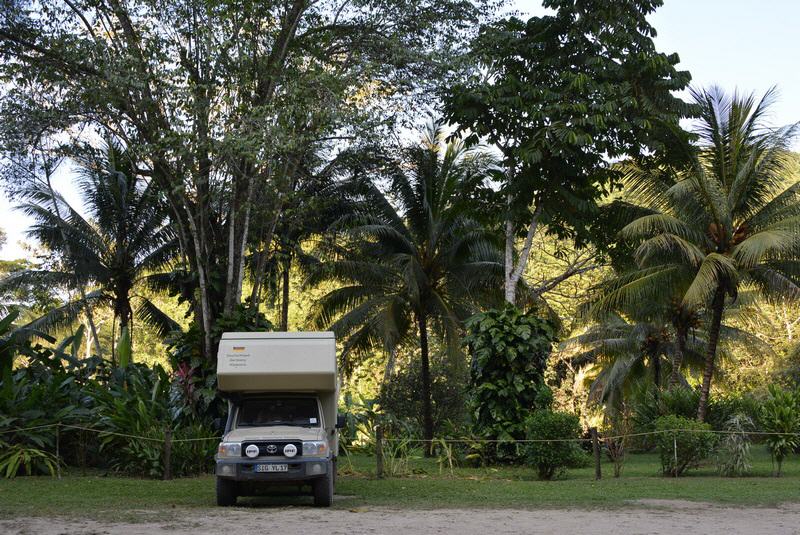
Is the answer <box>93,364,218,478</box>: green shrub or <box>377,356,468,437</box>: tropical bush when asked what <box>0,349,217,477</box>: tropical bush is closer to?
<box>93,364,218,478</box>: green shrub

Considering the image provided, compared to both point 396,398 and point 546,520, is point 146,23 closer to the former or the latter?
point 546,520

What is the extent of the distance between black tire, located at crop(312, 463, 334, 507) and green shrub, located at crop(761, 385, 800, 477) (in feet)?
32.7

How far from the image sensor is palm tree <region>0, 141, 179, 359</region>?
27.2 m

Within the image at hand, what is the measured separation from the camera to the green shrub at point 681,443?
17.6 m

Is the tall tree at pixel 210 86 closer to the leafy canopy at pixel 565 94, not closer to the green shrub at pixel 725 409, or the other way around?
the leafy canopy at pixel 565 94

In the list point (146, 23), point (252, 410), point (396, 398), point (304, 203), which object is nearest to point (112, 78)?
point (146, 23)

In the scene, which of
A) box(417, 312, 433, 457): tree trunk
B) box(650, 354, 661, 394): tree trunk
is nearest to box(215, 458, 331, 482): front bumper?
box(417, 312, 433, 457): tree trunk

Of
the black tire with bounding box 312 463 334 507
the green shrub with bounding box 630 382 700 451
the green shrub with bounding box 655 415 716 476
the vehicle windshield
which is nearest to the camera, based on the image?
the black tire with bounding box 312 463 334 507

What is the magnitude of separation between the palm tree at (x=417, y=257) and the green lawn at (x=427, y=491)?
8566 millimetres

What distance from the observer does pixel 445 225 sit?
26.4 meters

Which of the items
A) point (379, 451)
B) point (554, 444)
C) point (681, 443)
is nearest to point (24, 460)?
point (379, 451)

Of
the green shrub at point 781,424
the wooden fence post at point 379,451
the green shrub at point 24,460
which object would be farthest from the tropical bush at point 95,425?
the green shrub at point 781,424

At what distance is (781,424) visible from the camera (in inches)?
725

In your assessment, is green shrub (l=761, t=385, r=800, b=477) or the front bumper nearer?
the front bumper
